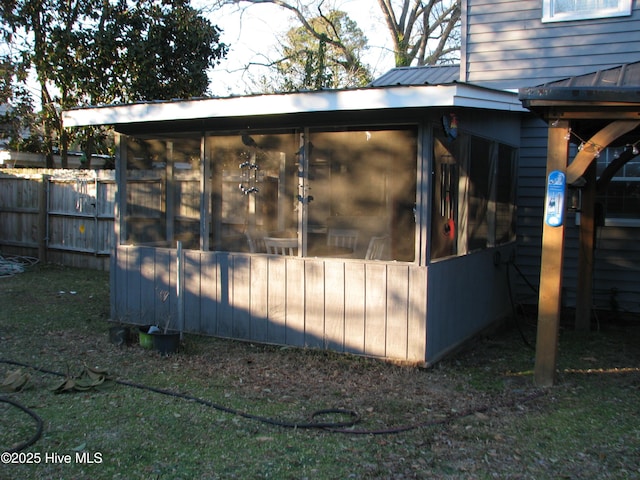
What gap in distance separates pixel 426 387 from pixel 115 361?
284 cm

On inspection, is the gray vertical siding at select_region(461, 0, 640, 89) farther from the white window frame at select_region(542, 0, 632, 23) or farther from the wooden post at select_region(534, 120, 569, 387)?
the wooden post at select_region(534, 120, 569, 387)

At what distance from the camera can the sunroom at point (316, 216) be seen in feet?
18.1

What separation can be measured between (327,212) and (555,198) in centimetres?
217

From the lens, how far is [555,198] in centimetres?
482

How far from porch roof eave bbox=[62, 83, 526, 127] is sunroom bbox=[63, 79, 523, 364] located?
0.01 meters

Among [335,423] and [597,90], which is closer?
[335,423]

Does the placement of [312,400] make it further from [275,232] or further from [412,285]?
[275,232]

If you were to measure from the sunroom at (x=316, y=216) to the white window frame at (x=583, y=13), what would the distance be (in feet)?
5.94

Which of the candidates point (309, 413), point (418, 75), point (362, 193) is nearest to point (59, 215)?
point (418, 75)

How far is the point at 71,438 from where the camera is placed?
12.5 ft

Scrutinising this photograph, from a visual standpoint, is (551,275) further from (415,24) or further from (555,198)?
(415,24)

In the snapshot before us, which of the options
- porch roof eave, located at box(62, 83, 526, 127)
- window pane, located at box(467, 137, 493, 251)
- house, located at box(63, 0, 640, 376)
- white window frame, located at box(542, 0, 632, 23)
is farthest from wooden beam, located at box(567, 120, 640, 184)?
white window frame, located at box(542, 0, 632, 23)

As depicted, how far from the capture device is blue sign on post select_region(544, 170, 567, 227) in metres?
4.81

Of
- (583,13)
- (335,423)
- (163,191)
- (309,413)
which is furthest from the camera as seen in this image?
(583,13)
